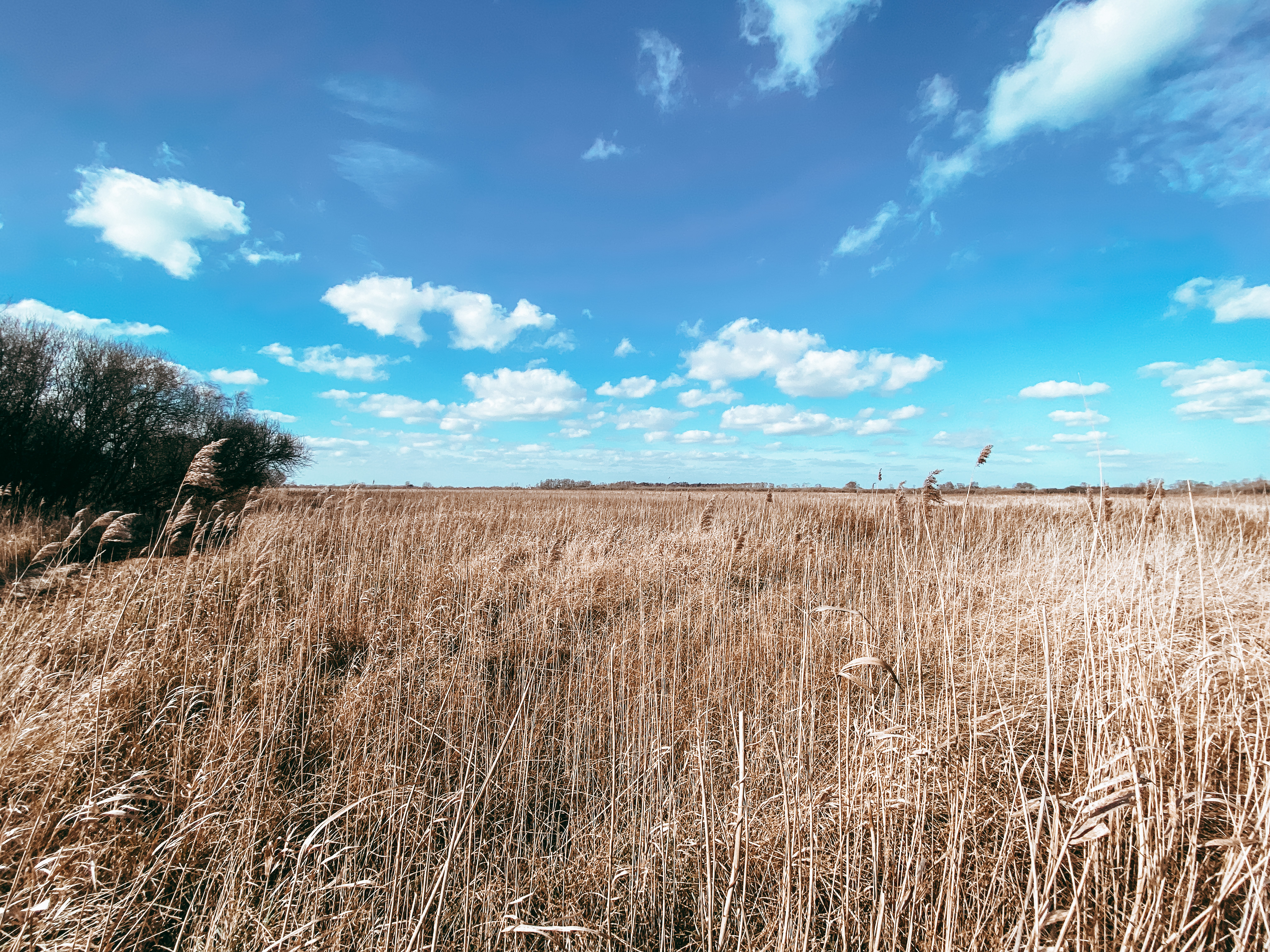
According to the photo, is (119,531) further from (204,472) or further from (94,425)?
(94,425)

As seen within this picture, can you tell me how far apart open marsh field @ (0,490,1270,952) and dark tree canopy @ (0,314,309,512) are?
1254cm

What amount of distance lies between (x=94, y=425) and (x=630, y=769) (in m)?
22.5

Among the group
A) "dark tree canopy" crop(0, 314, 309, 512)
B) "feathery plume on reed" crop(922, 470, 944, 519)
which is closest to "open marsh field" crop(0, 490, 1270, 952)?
"feathery plume on reed" crop(922, 470, 944, 519)

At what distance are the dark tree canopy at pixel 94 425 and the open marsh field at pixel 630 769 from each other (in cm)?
1254

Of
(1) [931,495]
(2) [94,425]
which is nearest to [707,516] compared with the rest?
(1) [931,495]

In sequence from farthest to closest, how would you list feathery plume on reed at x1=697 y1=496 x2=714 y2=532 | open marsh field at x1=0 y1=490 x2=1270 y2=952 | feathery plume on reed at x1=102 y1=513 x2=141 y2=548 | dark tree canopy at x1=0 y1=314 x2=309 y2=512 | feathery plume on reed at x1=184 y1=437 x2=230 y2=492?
dark tree canopy at x1=0 y1=314 x2=309 y2=512, feathery plume on reed at x1=697 y1=496 x2=714 y2=532, feathery plume on reed at x1=184 y1=437 x2=230 y2=492, feathery plume on reed at x1=102 y1=513 x2=141 y2=548, open marsh field at x1=0 y1=490 x2=1270 y2=952

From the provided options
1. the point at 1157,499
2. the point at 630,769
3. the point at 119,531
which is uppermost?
the point at 1157,499

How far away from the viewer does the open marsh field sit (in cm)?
215

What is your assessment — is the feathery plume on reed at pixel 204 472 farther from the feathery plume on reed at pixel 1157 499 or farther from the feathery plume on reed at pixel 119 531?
the feathery plume on reed at pixel 1157 499

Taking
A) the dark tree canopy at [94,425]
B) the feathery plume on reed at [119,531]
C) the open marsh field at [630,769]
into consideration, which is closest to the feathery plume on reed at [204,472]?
the feathery plume on reed at [119,531]

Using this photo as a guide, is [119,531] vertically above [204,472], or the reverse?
[204,472]

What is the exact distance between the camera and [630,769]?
11.6 feet

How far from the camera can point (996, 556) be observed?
28.9 ft

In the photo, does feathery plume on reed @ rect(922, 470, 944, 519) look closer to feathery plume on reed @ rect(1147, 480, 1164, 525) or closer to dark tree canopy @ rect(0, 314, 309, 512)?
feathery plume on reed @ rect(1147, 480, 1164, 525)
